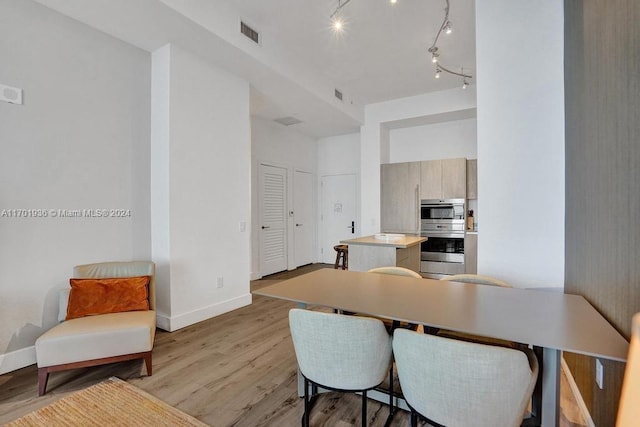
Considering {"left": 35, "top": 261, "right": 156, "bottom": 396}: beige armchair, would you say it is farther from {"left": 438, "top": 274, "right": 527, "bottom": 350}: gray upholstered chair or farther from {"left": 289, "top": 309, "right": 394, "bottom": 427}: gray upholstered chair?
{"left": 438, "top": 274, "right": 527, "bottom": 350}: gray upholstered chair

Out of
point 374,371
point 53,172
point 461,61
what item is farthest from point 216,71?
point 374,371

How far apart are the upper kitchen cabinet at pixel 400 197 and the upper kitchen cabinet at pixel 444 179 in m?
0.13

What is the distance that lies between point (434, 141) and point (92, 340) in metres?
5.68

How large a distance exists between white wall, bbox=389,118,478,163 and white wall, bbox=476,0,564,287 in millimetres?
2820

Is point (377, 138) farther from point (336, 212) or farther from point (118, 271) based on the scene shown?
point (118, 271)

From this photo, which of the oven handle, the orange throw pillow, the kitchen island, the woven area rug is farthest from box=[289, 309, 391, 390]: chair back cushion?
the oven handle

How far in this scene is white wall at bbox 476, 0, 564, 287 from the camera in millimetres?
2484

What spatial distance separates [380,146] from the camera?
19.0 feet

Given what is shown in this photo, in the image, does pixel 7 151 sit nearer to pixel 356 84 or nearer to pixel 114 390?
pixel 114 390

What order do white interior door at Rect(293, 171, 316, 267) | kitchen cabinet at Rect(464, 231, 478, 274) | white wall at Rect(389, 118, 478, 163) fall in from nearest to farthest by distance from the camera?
1. kitchen cabinet at Rect(464, 231, 478, 274)
2. white wall at Rect(389, 118, 478, 163)
3. white interior door at Rect(293, 171, 316, 267)

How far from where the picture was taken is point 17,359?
7.82ft

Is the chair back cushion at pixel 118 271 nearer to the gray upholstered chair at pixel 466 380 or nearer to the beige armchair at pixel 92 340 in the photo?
the beige armchair at pixel 92 340

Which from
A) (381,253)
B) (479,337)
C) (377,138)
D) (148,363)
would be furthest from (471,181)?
(148,363)

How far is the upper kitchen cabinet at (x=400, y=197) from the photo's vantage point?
17.7 ft
